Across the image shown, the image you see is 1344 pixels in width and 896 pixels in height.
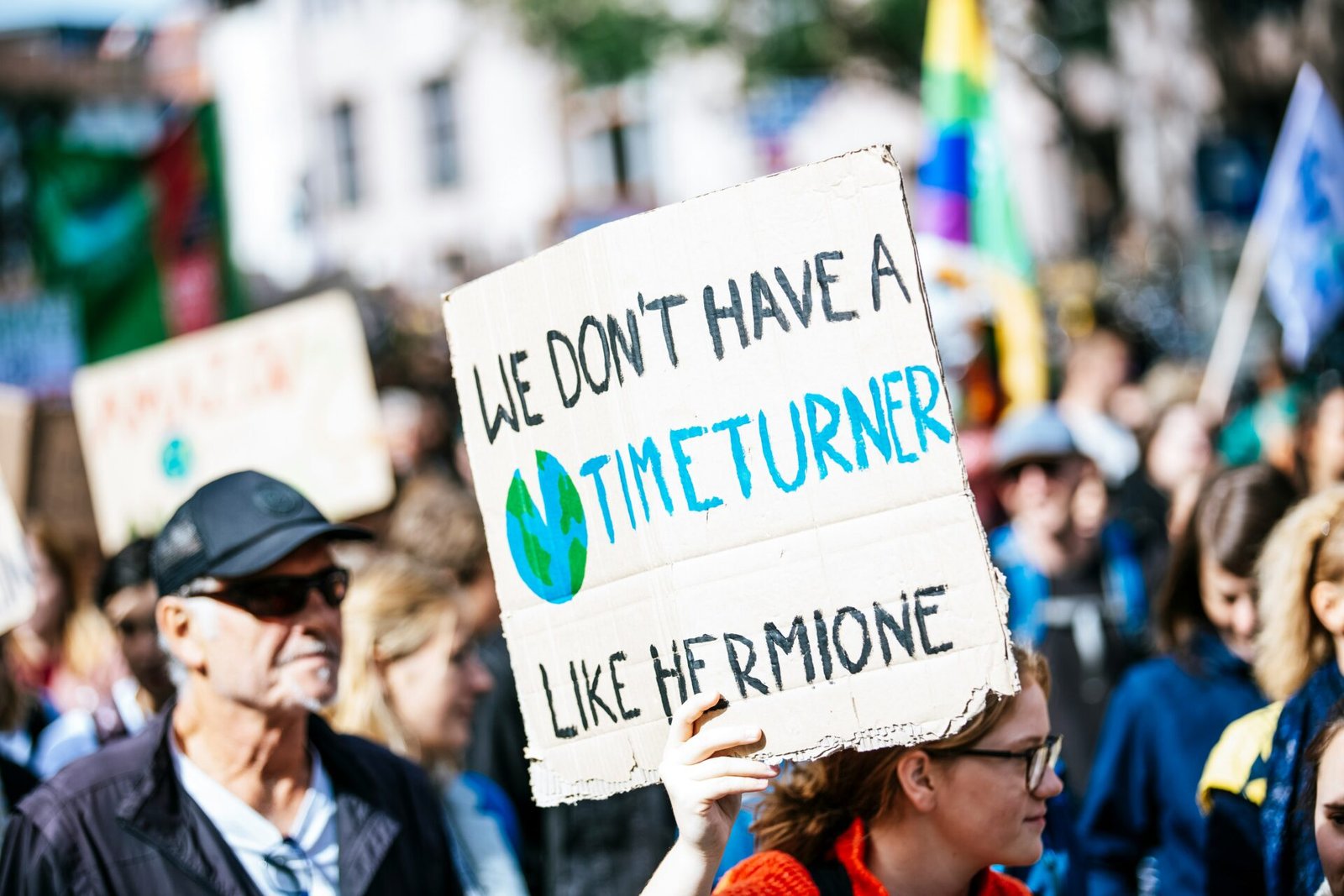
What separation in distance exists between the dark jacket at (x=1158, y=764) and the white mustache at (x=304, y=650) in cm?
198

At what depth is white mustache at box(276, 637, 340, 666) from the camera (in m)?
3.10

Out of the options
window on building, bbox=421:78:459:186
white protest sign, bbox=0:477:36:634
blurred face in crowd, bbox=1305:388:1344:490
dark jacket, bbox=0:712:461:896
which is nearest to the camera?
dark jacket, bbox=0:712:461:896

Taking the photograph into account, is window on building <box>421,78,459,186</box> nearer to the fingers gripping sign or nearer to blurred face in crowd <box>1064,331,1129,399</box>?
blurred face in crowd <box>1064,331,1129,399</box>

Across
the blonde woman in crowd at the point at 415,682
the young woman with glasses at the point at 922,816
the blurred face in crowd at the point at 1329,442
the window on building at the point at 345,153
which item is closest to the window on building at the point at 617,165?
the window on building at the point at 345,153

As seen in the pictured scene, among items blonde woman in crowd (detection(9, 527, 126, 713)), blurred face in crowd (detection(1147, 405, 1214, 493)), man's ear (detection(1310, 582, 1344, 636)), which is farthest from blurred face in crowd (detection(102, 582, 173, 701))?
blurred face in crowd (detection(1147, 405, 1214, 493))

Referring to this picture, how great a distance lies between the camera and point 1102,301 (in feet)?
54.6

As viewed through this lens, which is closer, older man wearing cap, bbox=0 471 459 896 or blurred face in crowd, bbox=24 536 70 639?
older man wearing cap, bbox=0 471 459 896

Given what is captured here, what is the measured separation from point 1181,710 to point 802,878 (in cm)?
171

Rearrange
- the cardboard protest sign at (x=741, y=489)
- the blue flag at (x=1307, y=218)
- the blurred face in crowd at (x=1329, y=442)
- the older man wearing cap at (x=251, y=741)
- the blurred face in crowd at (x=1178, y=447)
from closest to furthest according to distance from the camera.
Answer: the cardboard protest sign at (x=741, y=489)
the older man wearing cap at (x=251, y=741)
the blurred face in crowd at (x=1329, y=442)
the blurred face in crowd at (x=1178, y=447)
the blue flag at (x=1307, y=218)

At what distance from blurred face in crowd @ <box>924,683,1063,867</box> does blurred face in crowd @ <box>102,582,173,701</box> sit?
8.52ft

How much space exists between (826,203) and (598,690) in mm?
855

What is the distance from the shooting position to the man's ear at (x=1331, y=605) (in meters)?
3.13

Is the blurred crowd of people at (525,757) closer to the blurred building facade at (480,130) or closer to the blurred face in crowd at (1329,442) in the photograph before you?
the blurred face in crowd at (1329,442)

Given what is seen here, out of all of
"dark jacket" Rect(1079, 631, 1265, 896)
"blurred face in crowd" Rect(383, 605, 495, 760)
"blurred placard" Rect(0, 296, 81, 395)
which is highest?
"blurred placard" Rect(0, 296, 81, 395)
